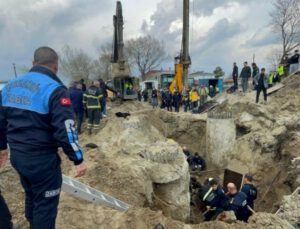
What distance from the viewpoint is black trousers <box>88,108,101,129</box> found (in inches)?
404

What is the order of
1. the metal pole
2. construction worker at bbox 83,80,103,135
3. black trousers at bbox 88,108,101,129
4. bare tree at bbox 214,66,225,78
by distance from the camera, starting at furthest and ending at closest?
bare tree at bbox 214,66,225,78
the metal pole
black trousers at bbox 88,108,101,129
construction worker at bbox 83,80,103,135

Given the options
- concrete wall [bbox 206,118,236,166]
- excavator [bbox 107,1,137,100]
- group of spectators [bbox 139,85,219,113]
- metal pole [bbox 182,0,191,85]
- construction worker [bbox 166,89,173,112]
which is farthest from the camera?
construction worker [bbox 166,89,173,112]

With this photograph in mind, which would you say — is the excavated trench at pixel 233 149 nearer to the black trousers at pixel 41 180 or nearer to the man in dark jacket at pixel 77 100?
the man in dark jacket at pixel 77 100

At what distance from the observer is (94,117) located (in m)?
10.4

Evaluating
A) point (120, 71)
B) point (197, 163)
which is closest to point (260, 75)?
point (197, 163)

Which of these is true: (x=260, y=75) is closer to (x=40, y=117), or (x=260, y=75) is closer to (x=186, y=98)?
(x=186, y=98)

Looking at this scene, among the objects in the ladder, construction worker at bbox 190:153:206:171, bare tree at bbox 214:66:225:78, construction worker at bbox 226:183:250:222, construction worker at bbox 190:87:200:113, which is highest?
bare tree at bbox 214:66:225:78

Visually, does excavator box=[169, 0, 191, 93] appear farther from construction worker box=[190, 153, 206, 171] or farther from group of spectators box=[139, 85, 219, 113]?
construction worker box=[190, 153, 206, 171]

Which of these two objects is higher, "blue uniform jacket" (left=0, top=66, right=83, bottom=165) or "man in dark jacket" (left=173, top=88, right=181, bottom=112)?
"blue uniform jacket" (left=0, top=66, right=83, bottom=165)

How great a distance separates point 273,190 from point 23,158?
8.76 metres

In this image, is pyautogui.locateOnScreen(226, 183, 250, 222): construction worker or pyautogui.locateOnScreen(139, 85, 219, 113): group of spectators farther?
pyautogui.locateOnScreen(139, 85, 219, 113): group of spectators

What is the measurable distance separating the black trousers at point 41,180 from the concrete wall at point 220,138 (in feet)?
31.9

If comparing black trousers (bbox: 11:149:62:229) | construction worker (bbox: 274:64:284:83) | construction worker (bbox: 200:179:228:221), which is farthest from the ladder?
construction worker (bbox: 274:64:284:83)

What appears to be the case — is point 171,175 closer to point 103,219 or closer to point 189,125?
point 103,219
